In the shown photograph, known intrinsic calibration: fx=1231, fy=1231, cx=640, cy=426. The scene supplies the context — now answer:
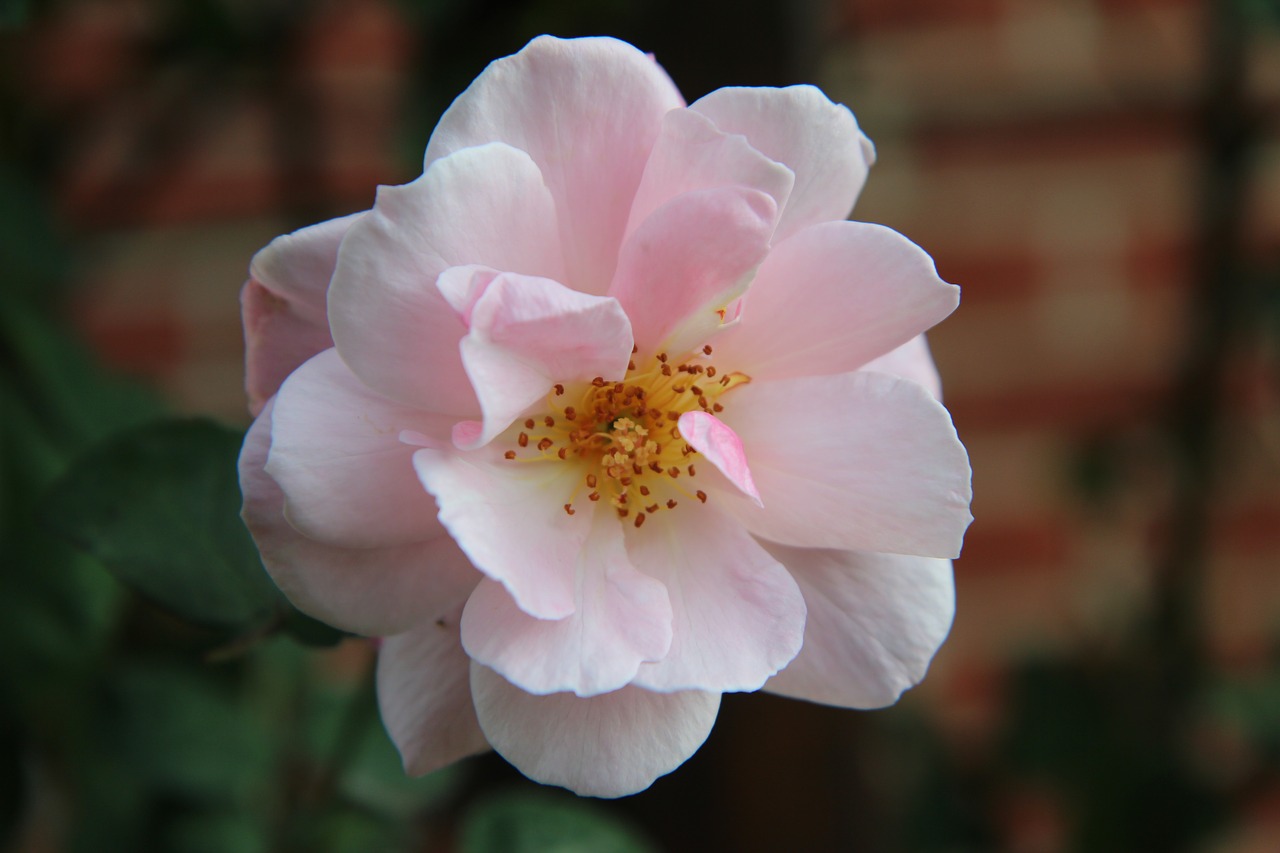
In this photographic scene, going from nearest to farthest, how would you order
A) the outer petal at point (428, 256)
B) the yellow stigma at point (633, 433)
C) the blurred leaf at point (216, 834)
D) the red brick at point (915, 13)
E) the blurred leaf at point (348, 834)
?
1. the outer petal at point (428, 256)
2. the yellow stigma at point (633, 433)
3. the blurred leaf at point (348, 834)
4. the blurred leaf at point (216, 834)
5. the red brick at point (915, 13)

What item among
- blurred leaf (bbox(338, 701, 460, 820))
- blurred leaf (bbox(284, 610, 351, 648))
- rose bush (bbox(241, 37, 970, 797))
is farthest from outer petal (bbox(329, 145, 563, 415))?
blurred leaf (bbox(338, 701, 460, 820))

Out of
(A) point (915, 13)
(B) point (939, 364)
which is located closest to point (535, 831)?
(B) point (939, 364)

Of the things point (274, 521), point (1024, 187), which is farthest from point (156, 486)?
point (1024, 187)

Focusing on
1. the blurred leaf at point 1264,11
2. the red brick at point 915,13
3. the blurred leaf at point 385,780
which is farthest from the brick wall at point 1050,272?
the blurred leaf at point 385,780

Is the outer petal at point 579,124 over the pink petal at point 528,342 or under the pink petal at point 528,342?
over

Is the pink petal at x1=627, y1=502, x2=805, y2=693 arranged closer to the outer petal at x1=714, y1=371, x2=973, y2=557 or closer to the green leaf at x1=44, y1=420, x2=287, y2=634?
the outer petal at x1=714, y1=371, x2=973, y2=557

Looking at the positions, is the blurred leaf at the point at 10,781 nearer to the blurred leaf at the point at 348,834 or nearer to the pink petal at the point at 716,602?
the blurred leaf at the point at 348,834

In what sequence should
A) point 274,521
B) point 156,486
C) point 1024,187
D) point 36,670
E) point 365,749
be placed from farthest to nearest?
point 1024,187
point 365,749
point 36,670
point 156,486
point 274,521

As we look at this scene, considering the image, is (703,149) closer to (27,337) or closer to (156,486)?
(156,486)
